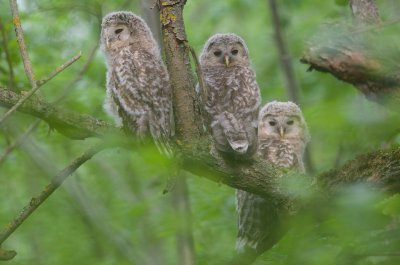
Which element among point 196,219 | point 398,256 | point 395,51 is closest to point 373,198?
point 398,256

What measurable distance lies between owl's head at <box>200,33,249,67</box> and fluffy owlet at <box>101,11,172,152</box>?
0.67 meters

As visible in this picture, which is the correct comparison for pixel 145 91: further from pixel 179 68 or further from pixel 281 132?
pixel 281 132

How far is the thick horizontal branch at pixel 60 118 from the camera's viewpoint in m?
3.44

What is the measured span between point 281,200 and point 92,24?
3.27m

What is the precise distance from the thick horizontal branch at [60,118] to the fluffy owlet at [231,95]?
72 cm

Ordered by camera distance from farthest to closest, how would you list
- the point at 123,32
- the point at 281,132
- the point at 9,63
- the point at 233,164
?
the point at 281,132, the point at 123,32, the point at 9,63, the point at 233,164

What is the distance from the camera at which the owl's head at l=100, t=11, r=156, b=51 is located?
5.17 m

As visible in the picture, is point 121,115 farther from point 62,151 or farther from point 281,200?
point 62,151

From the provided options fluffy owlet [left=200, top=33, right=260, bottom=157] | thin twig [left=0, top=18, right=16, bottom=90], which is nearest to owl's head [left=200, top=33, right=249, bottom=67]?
fluffy owlet [left=200, top=33, right=260, bottom=157]

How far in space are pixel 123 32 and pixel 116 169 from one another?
247 centimetres

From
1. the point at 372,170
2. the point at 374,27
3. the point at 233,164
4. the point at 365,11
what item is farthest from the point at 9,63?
the point at 374,27

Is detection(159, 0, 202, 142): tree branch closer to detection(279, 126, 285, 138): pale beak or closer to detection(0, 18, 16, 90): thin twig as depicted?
detection(0, 18, 16, 90): thin twig

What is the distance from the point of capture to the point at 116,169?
24.2ft

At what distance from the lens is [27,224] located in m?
5.89
